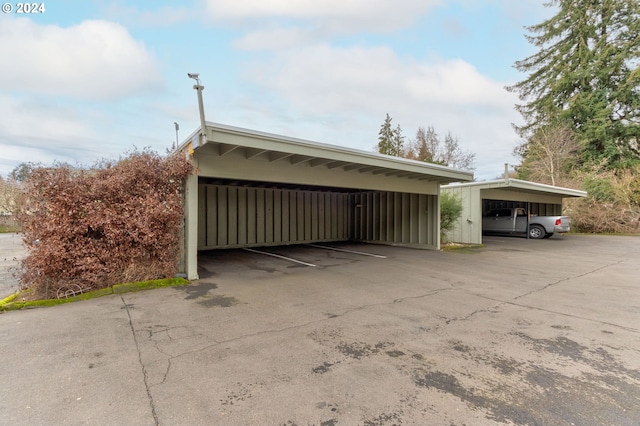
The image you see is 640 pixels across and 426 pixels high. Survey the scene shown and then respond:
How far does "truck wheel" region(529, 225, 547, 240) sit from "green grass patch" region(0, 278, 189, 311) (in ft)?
58.5

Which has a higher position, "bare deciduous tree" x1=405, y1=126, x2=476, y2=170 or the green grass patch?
"bare deciduous tree" x1=405, y1=126, x2=476, y2=170

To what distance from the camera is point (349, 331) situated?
3676 millimetres

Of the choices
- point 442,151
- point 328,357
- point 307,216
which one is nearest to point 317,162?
point 328,357

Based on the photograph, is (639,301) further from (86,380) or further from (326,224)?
(326,224)

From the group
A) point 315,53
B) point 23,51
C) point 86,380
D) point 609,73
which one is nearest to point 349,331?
point 86,380

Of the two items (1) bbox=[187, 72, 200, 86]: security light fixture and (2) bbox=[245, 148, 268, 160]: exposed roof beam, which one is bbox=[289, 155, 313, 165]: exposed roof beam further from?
(1) bbox=[187, 72, 200, 86]: security light fixture

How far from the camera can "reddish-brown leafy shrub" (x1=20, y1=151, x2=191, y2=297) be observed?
16.4ft

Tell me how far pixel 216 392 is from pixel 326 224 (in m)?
12.5

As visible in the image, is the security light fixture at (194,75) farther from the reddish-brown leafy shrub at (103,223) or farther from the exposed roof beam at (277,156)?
the exposed roof beam at (277,156)

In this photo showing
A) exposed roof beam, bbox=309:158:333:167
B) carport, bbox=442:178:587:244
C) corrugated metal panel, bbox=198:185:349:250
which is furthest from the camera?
carport, bbox=442:178:587:244

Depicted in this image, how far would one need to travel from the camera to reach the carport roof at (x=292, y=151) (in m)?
5.61

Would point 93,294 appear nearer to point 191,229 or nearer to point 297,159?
point 191,229

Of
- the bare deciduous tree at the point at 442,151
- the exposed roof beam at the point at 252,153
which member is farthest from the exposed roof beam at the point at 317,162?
the bare deciduous tree at the point at 442,151

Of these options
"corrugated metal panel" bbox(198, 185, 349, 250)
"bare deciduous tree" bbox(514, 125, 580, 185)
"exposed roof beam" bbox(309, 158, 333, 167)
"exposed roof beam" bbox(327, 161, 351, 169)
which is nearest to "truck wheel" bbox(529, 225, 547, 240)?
"bare deciduous tree" bbox(514, 125, 580, 185)
